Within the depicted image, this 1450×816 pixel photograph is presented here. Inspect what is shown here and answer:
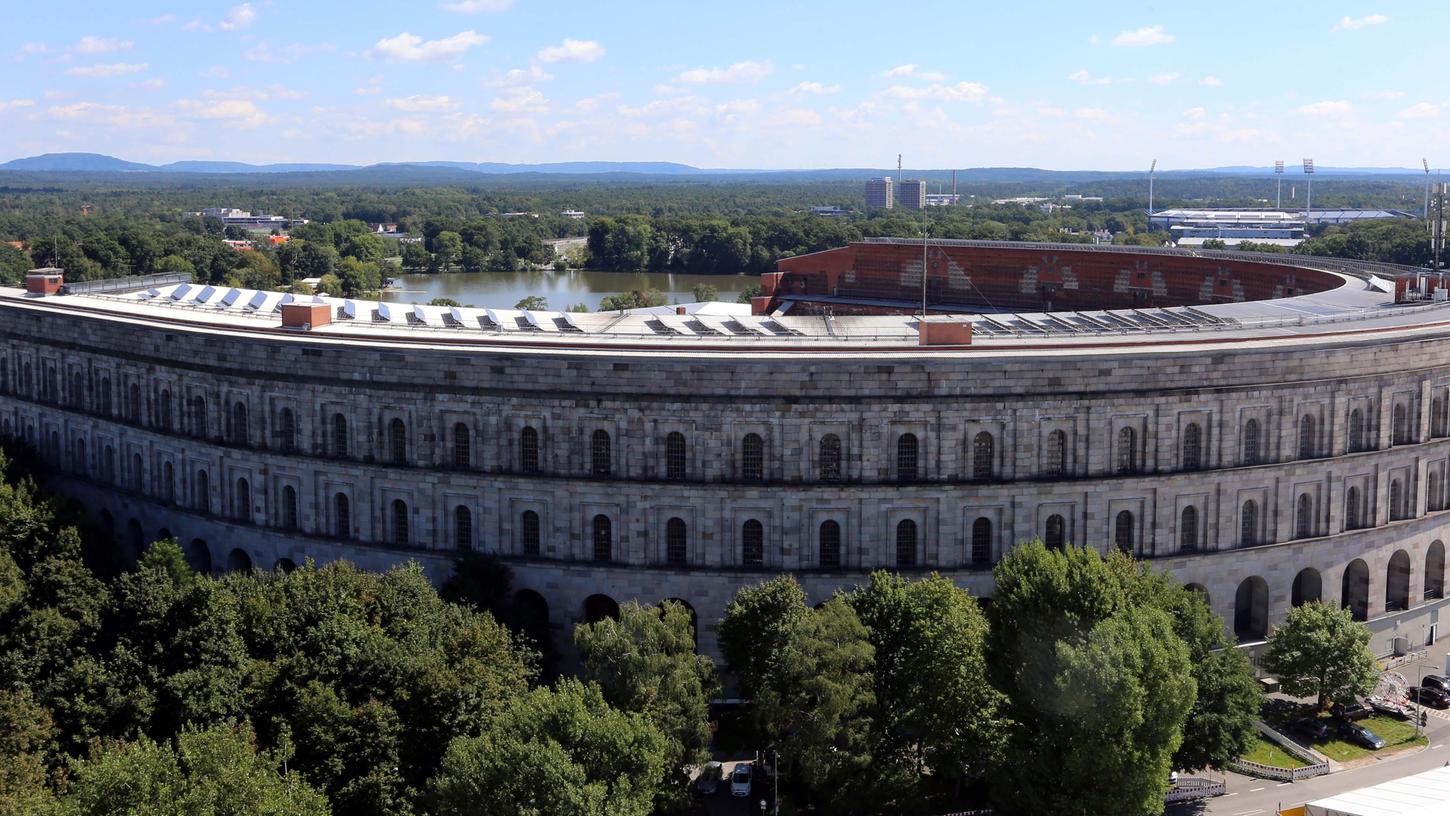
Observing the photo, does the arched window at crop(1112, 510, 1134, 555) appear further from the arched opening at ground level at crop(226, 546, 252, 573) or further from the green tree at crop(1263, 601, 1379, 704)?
the arched opening at ground level at crop(226, 546, 252, 573)

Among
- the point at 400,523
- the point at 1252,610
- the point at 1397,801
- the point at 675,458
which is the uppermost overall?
the point at 675,458

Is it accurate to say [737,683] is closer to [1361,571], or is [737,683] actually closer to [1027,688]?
[1027,688]

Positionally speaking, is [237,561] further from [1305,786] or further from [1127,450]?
[1305,786]

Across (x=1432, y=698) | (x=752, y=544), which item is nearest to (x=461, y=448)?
(x=752, y=544)

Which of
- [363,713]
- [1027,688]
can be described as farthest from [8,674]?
[1027,688]

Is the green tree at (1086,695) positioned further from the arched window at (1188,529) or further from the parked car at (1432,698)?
the parked car at (1432,698)

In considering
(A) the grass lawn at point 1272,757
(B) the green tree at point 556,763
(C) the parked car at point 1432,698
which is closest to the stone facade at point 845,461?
(C) the parked car at point 1432,698
